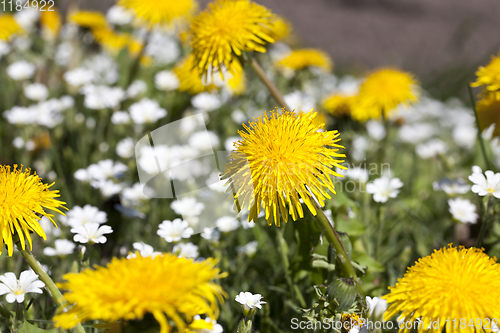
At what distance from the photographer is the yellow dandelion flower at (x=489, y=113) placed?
5.43 feet

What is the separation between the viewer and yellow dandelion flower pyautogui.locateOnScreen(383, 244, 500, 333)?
38.8 inches

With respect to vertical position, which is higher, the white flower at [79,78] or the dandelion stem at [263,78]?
the white flower at [79,78]

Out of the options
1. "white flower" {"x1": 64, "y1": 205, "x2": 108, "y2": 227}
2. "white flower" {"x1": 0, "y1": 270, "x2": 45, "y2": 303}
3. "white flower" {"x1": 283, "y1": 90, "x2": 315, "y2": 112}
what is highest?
"white flower" {"x1": 283, "y1": 90, "x2": 315, "y2": 112}

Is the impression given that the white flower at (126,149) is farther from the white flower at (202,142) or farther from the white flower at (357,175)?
the white flower at (357,175)

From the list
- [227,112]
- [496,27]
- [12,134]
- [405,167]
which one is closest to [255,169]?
[227,112]

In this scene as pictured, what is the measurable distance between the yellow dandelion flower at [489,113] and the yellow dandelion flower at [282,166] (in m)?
0.88

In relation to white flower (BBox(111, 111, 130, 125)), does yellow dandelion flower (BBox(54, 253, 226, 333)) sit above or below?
below

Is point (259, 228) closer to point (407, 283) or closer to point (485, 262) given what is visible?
point (407, 283)

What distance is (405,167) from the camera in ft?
9.75

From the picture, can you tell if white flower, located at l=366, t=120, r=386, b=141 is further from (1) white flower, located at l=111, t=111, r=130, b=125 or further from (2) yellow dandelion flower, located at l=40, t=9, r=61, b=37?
(2) yellow dandelion flower, located at l=40, t=9, r=61, b=37

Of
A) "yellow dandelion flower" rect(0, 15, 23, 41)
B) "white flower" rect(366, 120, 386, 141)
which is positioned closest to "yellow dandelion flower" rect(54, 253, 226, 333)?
"yellow dandelion flower" rect(0, 15, 23, 41)

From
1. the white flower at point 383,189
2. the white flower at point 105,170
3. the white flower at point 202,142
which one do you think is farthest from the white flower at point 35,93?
the white flower at point 383,189

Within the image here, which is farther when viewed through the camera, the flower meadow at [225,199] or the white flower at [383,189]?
the white flower at [383,189]

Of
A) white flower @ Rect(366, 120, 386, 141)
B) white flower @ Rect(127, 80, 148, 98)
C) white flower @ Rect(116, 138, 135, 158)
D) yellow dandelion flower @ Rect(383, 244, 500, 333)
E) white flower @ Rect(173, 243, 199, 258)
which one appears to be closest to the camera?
yellow dandelion flower @ Rect(383, 244, 500, 333)
